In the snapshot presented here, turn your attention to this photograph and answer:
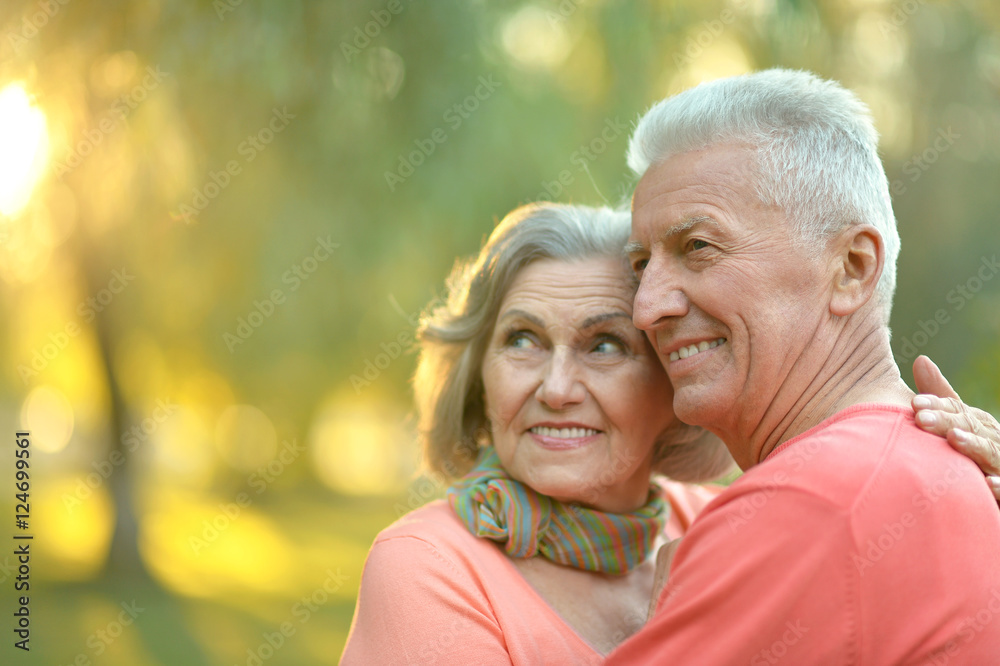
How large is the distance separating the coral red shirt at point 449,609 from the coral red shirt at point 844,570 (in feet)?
1.90

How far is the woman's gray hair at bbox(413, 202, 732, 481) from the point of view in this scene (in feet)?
8.88

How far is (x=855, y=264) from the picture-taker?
6.62ft

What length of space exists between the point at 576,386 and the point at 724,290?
624 millimetres

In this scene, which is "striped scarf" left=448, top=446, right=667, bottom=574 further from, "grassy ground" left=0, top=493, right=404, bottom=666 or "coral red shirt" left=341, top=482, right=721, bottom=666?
"grassy ground" left=0, top=493, right=404, bottom=666

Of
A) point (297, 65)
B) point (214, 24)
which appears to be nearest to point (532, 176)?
point (297, 65)

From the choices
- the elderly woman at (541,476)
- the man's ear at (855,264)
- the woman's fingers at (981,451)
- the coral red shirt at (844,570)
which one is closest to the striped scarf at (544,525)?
the elderly woman at (541,476)

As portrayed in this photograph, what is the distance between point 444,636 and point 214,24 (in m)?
5.19

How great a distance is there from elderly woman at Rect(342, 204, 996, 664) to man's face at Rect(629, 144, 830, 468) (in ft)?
1.18

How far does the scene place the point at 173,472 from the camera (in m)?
14.0

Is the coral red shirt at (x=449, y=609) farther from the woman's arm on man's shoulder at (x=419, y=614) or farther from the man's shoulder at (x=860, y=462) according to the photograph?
the man's shoulder at (x=860, y=462)

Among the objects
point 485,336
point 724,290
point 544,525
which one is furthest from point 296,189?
point 724,290

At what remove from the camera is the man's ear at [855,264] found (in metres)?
2.00

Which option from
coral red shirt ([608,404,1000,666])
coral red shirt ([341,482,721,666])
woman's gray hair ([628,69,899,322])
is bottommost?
coral red shirt ([341,482,721,666])

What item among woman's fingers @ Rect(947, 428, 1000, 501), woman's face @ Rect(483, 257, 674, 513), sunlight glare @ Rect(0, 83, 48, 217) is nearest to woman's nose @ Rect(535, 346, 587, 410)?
woman's face @ Rect(483, 257, 674, 513)
